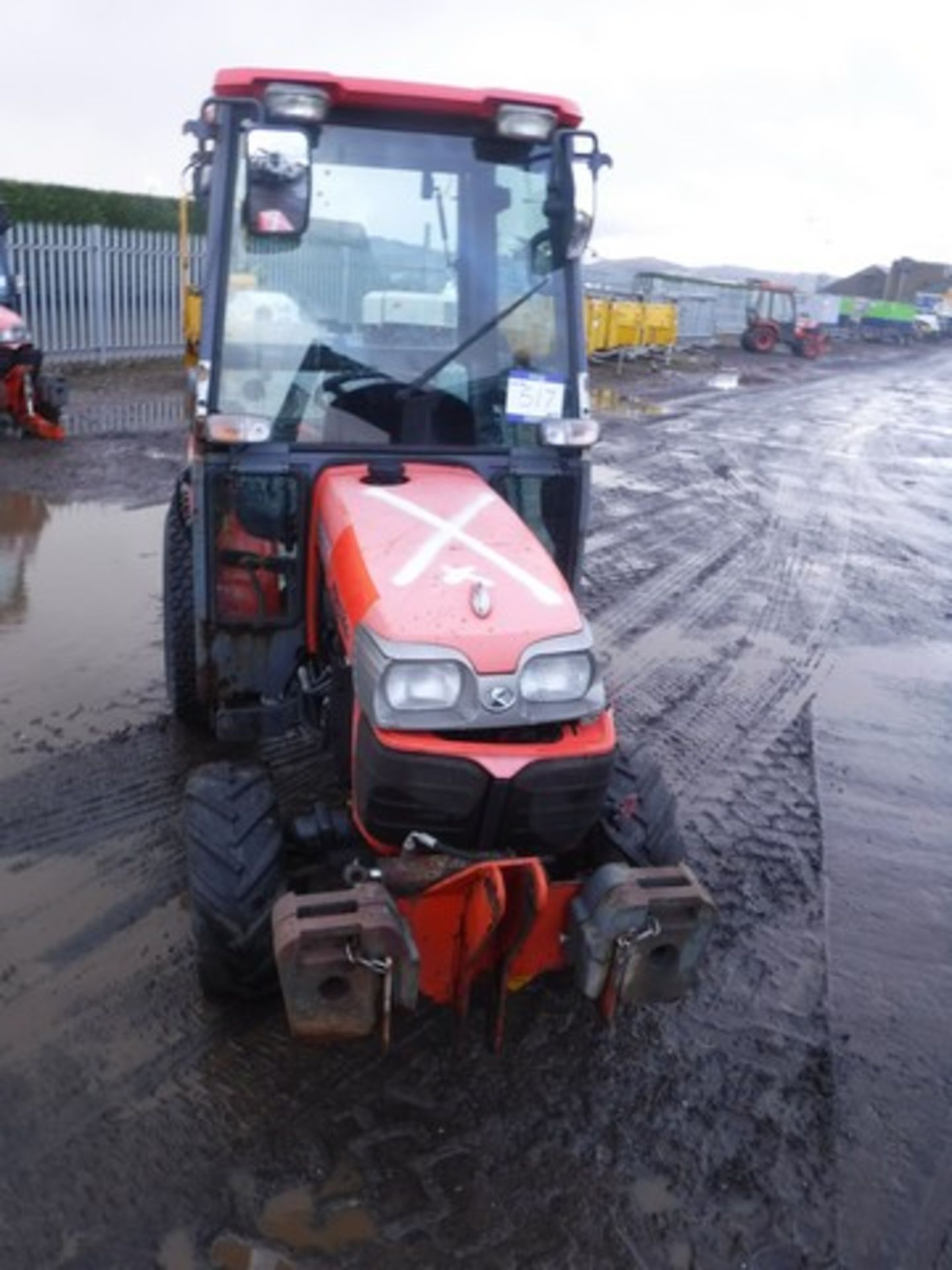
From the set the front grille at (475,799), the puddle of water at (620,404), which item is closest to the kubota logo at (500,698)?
the front grille at (475,799)

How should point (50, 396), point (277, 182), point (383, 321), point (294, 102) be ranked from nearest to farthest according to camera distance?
point (277, 182) → point (294, 102) → point (383, 321) → point (50, 396)

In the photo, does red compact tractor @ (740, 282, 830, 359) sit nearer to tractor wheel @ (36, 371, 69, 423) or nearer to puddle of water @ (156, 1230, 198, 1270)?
tractor wheel @ (36, 371, 69, 423)

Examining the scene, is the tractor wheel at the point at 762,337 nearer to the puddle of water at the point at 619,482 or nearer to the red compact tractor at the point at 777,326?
the red compact tractor at the point at 777,326

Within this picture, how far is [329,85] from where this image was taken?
132 inches

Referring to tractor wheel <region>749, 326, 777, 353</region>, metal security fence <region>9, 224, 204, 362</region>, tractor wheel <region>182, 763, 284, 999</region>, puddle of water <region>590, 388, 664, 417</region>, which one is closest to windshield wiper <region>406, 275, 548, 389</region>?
tractor wheel <region>182, 763, 284, 999</region>

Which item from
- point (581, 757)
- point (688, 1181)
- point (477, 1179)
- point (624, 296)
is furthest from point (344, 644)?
point (624, 296)

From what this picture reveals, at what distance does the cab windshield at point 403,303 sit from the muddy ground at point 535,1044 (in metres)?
1.58

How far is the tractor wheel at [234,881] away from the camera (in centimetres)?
282

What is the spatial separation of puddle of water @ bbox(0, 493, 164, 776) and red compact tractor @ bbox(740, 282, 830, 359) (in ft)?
91.4

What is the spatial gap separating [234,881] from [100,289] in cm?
1428

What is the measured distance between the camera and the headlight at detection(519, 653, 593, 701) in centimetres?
264

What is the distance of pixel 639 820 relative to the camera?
10.2ft

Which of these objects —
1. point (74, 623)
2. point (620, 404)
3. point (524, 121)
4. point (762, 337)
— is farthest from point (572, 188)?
point (762, 337)

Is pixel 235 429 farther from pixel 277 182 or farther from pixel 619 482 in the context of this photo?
pixel 619 482
